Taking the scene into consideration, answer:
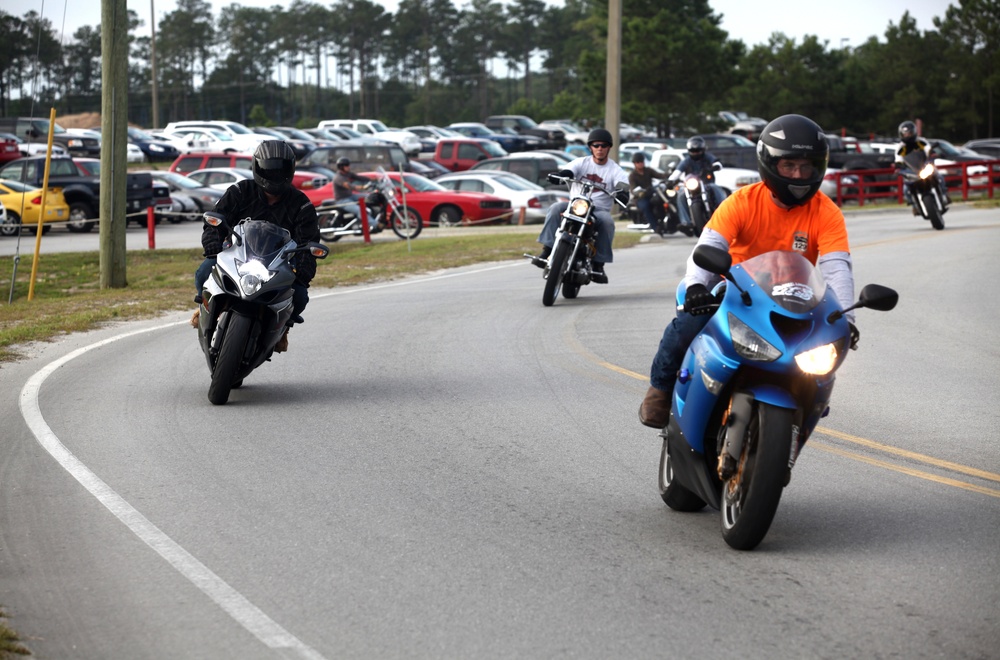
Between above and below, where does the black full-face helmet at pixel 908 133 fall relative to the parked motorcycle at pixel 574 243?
above

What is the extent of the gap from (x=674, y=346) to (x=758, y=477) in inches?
38.3

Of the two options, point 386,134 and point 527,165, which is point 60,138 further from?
point 527,165

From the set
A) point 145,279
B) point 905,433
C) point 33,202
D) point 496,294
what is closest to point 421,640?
point 905,433

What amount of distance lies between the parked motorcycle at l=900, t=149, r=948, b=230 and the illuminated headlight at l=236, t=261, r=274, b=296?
62.6 ft

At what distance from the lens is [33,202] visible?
102 feet

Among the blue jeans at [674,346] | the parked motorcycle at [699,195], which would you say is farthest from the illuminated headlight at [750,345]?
the parked motorcycle at [699,195]

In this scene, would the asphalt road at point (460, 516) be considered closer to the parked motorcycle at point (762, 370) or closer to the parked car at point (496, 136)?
the parked motorcycle at point (762, 370)

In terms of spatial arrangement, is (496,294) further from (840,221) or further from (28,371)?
(840,221)

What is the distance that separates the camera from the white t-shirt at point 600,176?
1554 centimetres

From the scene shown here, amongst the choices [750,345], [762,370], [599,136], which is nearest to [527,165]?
[599,136]

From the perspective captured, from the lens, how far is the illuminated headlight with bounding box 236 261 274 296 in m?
9.33

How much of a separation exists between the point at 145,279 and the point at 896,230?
14.3 metres

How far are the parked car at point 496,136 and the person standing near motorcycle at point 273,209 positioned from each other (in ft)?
173

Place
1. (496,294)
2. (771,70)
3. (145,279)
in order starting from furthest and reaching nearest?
(771,70) → (145,279) → (496,294)
